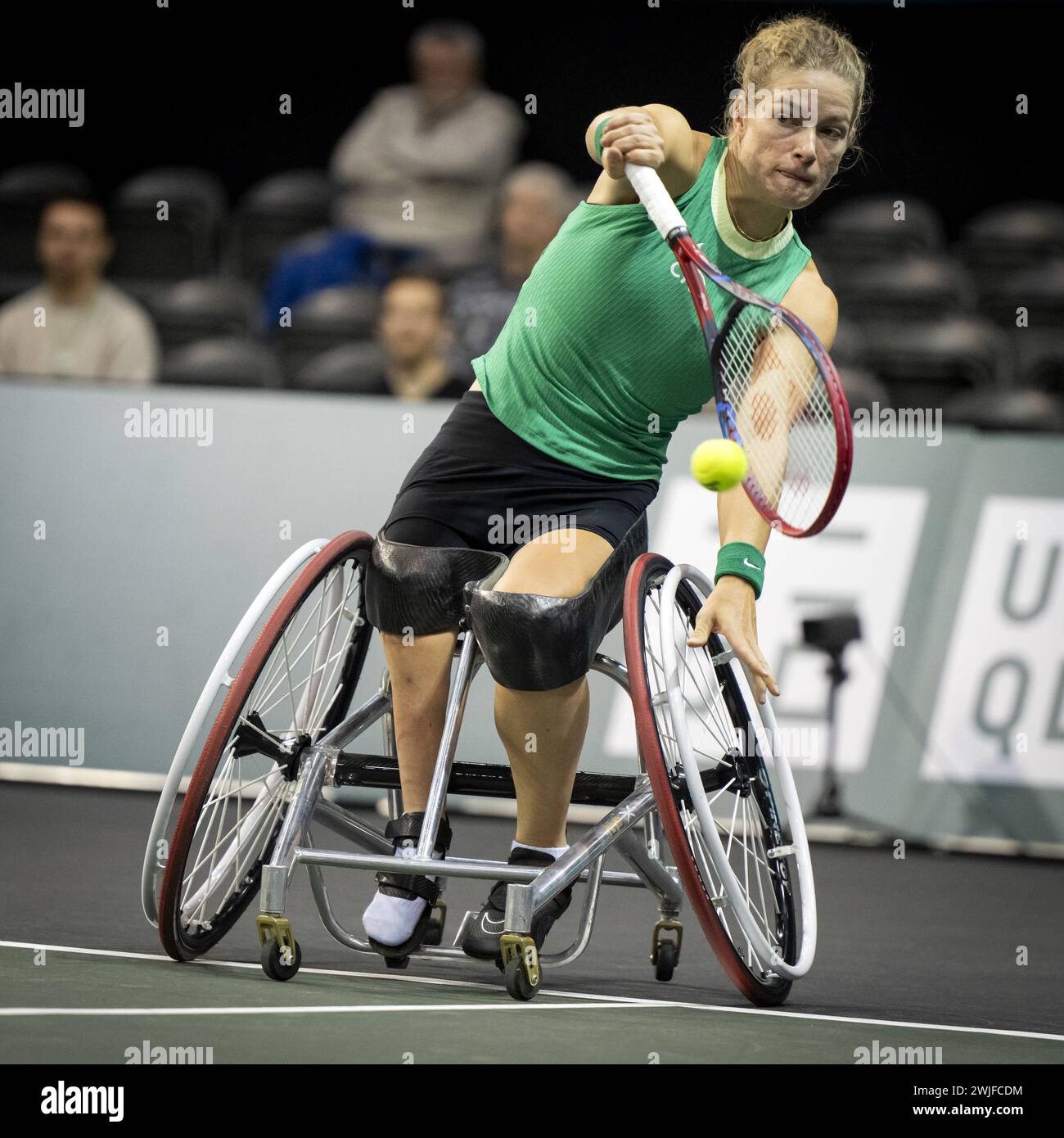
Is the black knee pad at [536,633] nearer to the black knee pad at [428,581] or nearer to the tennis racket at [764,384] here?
the black knee pad at [428,581]

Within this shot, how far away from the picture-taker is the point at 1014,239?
7992 millimetres

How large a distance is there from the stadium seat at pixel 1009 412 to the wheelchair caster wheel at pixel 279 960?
14.2 ft

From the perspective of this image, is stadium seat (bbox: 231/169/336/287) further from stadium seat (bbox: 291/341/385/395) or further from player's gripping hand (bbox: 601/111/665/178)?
player's gripping hand (bbox: 601/111/665/178)

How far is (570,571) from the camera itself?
10.6 feet

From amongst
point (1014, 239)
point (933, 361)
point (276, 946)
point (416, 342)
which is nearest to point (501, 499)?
point (276, 946)

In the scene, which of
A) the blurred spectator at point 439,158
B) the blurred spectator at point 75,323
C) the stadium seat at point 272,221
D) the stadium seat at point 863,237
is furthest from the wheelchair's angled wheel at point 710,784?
the stadium seat at point 272,221

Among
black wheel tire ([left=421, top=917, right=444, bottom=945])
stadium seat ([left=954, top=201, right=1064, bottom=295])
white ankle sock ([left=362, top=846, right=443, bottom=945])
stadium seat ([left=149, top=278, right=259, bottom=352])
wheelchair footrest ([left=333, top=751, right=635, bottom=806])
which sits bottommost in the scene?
black wheel tire ([left=421, top=917, right=444, bottom=945])

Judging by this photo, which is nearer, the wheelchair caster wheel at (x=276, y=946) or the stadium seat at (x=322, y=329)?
the wheelchair caster wheel at (x=276, y=946)

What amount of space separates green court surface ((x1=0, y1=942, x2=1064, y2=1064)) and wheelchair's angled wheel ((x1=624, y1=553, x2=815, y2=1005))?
0.12 meters

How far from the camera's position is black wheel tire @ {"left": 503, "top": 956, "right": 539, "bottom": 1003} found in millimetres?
3090

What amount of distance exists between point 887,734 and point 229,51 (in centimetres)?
446

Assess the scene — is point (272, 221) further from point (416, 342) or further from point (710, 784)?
point (710, 784)

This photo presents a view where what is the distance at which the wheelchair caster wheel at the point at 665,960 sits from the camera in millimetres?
3533

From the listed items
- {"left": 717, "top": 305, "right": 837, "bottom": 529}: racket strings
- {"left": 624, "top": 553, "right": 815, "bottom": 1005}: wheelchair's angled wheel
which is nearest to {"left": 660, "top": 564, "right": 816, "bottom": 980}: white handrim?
{"left": 624, "top": 553, "right": 815, "bottom": 1005}: wheelchair's angled wheel
